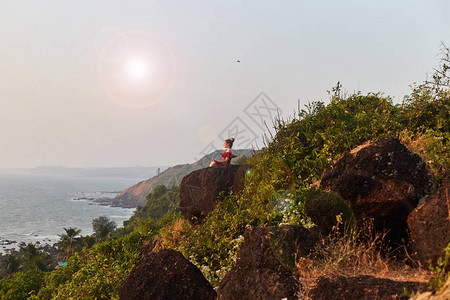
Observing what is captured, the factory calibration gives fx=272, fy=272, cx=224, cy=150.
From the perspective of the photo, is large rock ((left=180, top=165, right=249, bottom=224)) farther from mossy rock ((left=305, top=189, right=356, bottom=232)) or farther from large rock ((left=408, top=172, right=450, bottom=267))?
large rock ((left=408, top=172, right=450, bottom=267))

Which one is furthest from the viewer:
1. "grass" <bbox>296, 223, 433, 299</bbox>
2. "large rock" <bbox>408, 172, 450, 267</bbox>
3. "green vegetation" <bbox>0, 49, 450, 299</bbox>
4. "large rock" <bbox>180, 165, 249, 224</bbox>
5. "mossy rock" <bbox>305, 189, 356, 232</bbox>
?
"large rock" <bbox>180, 165, 249, 224</bbox>

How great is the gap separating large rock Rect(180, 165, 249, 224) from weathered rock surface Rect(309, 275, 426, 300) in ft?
22.0

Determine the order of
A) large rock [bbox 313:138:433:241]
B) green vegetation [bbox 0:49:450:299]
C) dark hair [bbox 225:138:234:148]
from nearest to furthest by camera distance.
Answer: large rock [bbox 313:138:433:241]
green vegetation [bbox 0:49:450:299]
dark hair [bbox 225:138:234:148]

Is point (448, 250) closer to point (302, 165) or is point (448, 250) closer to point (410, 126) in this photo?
point (302, 165)

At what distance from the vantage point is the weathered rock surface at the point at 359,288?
10.4 feet

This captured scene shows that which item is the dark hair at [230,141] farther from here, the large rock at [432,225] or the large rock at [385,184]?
the large rock at [432,225]

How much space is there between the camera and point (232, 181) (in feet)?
36.6

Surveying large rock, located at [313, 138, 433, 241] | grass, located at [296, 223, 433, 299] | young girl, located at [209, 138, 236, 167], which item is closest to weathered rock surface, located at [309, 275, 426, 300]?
grass, located at [296, 223, 433, 299]

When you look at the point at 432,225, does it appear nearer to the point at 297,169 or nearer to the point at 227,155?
the point at 297,169

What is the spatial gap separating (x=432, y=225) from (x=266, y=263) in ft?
9.18

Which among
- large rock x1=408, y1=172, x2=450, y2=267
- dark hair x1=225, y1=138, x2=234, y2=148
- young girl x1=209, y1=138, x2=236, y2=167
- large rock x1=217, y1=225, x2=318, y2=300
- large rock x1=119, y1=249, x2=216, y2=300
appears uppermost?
dark hair x1=225, y1=138, x2=234, y2=148

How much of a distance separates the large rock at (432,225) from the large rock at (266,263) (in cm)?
168

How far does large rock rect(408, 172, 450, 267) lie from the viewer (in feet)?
14.0

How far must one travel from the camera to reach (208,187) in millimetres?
11352
